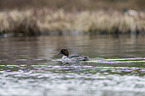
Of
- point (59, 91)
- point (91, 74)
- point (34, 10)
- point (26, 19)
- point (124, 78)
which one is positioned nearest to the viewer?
point (59, 91)

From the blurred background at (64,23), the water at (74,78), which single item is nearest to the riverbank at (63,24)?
the blurred background at (64,23)

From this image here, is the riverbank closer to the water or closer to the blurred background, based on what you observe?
the blurred background

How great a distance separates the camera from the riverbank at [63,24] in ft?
114

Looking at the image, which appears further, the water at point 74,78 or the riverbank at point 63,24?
the riverbank at point 63,24

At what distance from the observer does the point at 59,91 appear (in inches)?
342

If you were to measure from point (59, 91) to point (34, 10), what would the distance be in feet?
98.4

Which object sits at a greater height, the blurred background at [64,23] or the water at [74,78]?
the blurred background at [64,23]

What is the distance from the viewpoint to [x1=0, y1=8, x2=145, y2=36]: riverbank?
34844 millimetres

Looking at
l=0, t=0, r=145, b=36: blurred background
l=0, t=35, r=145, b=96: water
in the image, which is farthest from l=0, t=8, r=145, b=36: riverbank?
l=0, t=35, r=145, b=96: water

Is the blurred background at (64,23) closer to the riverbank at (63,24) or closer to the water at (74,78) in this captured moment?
the riverbank at (63,24)

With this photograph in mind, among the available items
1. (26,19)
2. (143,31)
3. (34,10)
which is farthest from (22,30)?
(143,31)

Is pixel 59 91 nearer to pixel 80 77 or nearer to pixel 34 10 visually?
pixel 80 77

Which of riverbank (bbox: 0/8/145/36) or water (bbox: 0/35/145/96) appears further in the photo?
riverbank (bbox: 0/8/145/36)

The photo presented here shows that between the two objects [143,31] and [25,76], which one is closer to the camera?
[25,76]
